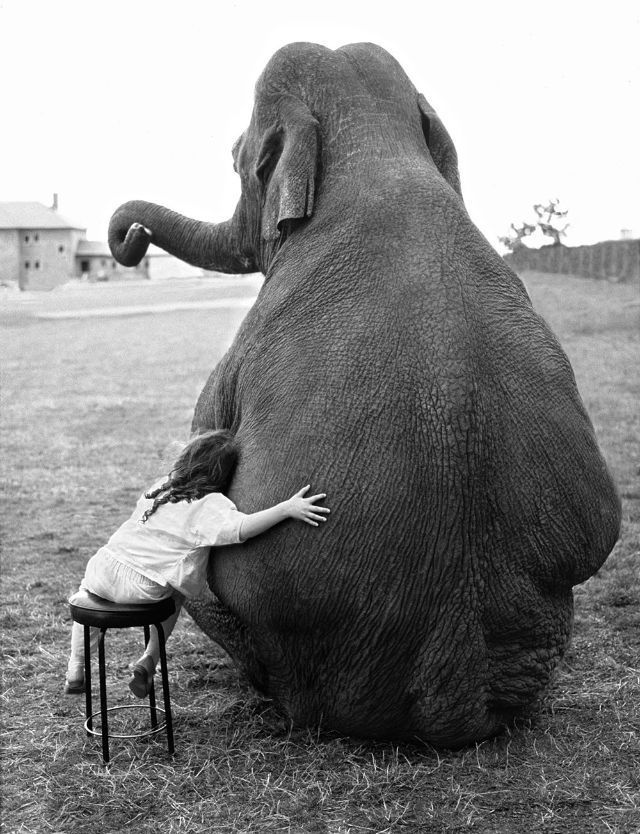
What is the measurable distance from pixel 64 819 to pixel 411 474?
58.5 inches

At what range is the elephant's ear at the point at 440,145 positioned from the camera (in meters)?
3.95

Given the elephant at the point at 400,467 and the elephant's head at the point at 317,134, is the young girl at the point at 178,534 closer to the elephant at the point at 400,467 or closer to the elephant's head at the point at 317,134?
the elephant at the point at 400,467

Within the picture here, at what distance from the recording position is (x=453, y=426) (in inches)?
123

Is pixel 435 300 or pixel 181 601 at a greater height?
pixel 435 300

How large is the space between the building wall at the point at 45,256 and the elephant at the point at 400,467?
1214 cm

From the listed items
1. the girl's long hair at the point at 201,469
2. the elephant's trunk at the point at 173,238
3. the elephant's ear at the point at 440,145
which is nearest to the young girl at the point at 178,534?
the girl's long hair at the point at 201,469

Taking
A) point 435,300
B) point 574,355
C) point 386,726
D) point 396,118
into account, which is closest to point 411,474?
point 435,300

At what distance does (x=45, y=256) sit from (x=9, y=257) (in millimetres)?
1534

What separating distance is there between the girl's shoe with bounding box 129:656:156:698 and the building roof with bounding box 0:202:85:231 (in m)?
14.6

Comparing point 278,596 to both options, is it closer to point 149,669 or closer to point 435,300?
point 149,669

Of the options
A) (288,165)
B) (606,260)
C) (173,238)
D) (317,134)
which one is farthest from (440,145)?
(606,260)

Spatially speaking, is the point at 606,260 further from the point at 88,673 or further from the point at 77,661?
the point at 88,673

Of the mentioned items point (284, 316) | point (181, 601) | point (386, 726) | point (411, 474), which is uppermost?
point (284, 316)

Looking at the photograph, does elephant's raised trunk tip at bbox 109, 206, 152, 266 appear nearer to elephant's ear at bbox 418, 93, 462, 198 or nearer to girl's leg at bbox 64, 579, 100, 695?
elephant's ear at bbox 418, 93, 462, 198
